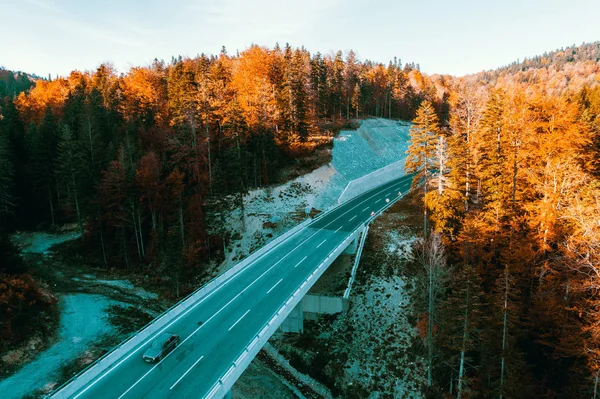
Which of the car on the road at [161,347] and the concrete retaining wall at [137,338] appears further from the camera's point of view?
the car on the road at [161,347]

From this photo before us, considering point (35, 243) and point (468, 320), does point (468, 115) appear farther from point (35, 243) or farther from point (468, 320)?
point (35, 243)

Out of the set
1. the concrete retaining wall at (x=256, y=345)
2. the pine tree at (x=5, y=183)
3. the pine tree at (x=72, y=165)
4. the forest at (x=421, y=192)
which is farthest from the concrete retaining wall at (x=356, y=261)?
the pine tree at (x=5, y=183)

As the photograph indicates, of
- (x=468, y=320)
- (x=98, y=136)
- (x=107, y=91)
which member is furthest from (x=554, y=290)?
(x=107, y=91)

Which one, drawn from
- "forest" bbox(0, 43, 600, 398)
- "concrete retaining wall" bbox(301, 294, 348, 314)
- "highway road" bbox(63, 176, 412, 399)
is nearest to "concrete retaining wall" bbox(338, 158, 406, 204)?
"forest" bbox(0, 43, 600, 398)

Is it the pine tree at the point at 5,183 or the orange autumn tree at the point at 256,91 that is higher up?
the orange autumn tree at the point at 256,91

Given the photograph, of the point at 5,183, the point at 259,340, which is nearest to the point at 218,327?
the point at 259,340

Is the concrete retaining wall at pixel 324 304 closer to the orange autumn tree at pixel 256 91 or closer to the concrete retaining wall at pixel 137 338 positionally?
the concrete retaining wall at pixel 137 338
